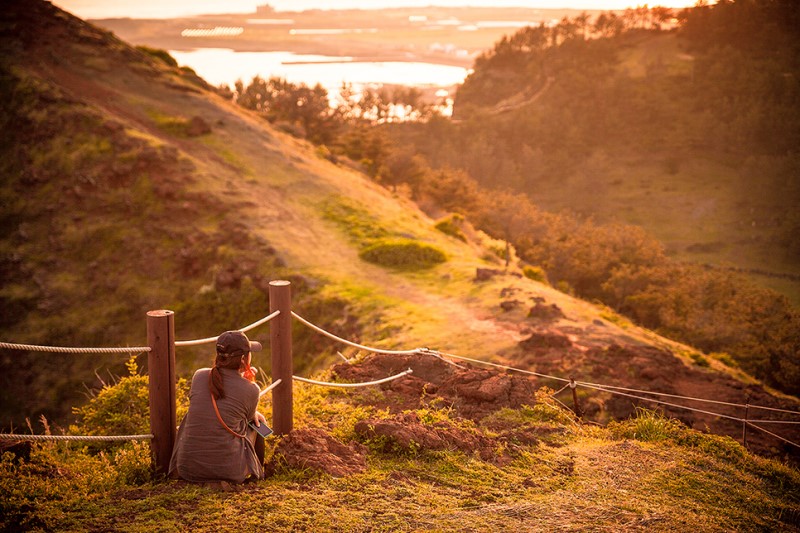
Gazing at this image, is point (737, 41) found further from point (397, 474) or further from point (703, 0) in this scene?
point (397, 474)

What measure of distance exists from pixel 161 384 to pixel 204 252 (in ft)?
50.0

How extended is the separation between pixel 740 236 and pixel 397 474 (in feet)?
162

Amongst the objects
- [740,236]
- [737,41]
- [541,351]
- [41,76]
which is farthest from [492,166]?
[541,351]

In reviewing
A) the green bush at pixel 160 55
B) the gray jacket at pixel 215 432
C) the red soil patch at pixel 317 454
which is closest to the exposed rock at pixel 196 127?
the green bush at pixel 160 55

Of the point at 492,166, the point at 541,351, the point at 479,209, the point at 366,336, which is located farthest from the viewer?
the point at 492,166

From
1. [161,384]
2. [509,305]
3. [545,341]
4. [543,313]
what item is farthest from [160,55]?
[161,384]

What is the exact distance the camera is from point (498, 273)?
19422mm

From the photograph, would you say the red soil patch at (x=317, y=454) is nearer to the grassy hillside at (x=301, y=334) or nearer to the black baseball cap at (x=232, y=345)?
the grassy hillside at (x=301, y=334)

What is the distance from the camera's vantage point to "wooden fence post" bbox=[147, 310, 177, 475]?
6547 millimetres

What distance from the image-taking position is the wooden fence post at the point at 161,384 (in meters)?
6.55

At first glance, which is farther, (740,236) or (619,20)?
(619,20)

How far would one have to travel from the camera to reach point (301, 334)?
18203 mm

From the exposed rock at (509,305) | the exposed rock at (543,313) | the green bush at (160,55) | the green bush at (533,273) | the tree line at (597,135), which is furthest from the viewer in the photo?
the green bush at (160,55)

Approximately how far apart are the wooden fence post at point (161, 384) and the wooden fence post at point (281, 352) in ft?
3.78
